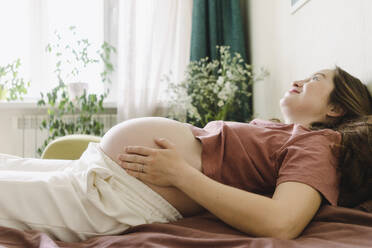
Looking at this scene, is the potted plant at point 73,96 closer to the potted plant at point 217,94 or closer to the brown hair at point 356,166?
the potted plant at point 217,94

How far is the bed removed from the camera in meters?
0.73

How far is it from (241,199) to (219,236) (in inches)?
4.3

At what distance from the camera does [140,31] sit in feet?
9.09

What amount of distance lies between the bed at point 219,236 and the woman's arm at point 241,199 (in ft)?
0.11

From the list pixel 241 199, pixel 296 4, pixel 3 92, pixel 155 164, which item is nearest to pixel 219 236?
pixel 241 199

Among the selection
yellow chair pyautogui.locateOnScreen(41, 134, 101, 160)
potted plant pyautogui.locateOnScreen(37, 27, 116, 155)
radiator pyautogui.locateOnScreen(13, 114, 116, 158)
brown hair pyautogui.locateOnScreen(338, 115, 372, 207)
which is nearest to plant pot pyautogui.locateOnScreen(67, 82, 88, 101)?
potted plant pyautogui.locateOnScreen(37, 27, 116, 155)

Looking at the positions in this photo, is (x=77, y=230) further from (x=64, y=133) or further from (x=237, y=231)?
(x=64, y=133)

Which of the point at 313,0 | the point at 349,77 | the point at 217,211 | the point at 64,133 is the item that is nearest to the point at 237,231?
the point at 217,211

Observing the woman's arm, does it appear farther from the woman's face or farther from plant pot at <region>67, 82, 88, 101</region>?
plant pot at <region>67, 82, 88, 101</region>

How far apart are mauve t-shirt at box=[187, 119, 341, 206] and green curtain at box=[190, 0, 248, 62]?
1.66 meters

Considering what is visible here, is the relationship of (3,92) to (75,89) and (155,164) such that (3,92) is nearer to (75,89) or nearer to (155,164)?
(75,89)

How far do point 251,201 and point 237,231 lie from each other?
87 millimetres

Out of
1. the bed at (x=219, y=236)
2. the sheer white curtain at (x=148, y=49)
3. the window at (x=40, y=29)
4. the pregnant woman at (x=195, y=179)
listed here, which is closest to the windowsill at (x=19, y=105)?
the window at (x=40, y=29)

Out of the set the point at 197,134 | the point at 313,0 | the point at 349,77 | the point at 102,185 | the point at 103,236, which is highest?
the point at 313,0
